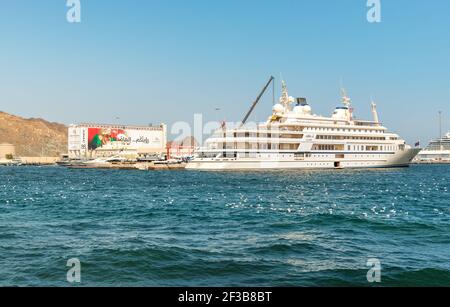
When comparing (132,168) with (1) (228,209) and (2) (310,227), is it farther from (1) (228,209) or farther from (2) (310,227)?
(2) (310,227)

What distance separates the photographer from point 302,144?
8369cm

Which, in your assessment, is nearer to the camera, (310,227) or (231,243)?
(231,243)

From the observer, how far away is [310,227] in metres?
19.7

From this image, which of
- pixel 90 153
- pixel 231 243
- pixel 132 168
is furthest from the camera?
pixel 90 153

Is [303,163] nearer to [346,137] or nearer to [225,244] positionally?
[346,137]

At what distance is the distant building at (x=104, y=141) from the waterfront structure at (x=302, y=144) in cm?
7855

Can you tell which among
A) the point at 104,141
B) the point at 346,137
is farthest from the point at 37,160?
the point at 346,137

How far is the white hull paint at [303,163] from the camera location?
8006cm

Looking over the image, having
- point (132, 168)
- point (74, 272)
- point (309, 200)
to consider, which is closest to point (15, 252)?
point (74, 272)

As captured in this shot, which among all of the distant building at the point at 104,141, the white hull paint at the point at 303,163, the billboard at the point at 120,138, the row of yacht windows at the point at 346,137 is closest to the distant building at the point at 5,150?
the distant building at the point at 104,141

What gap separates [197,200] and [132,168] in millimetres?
Answer: 76523

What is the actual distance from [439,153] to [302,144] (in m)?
130

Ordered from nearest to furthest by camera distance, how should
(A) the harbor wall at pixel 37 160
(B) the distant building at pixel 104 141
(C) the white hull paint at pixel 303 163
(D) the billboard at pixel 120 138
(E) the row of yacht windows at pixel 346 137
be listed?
(C) the white hull paint at pixel 303 163, (E) the row of yacht windows at pixel 346 137, (B) the distant building at pixel 104 141, (D) the billboard at pixel 120 138, (A) the harbor wall at pixel 37 160

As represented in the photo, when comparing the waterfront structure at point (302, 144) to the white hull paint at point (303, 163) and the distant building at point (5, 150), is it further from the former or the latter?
the distant building at point (5, 150)
